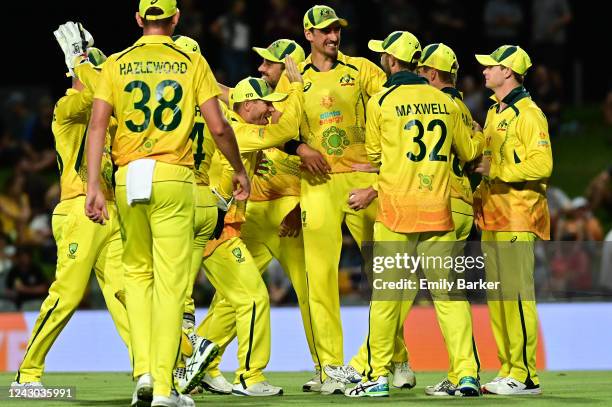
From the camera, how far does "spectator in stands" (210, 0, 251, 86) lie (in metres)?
20.4

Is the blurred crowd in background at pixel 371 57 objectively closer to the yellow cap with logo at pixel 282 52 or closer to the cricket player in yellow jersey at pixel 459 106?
the yellow cap with logo at pixel 282 52

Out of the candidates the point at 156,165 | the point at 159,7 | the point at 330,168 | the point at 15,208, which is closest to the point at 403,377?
the point at 330,168

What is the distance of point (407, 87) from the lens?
1032 centimetres

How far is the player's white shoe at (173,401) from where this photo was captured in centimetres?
852

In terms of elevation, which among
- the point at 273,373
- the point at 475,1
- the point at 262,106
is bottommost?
the point at 273,373

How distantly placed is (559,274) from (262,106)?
5.23 metres

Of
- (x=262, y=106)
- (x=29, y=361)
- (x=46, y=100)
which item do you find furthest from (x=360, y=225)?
(x=46, y=100)

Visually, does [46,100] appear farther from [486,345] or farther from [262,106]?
[262,106]

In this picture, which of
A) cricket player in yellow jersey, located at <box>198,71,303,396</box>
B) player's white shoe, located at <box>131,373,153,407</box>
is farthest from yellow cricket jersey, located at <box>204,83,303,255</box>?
player's white shoe, located at <box>131,373,153,407</box>

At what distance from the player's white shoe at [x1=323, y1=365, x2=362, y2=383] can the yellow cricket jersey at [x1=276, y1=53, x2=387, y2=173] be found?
5.25 feet

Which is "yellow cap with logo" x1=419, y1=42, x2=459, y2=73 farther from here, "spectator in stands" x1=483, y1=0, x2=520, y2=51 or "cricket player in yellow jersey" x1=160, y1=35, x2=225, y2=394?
"spectator in stands" x1=483, y1=0, x2=520, y2=51

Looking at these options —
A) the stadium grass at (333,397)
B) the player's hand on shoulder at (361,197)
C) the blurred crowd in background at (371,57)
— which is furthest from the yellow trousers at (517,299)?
the blurred crowd in background at (371,57)

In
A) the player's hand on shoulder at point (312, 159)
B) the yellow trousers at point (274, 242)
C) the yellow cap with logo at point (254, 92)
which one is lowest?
the yellow trousers at point (274, 242)

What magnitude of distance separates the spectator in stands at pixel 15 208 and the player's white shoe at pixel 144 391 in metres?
9.67
